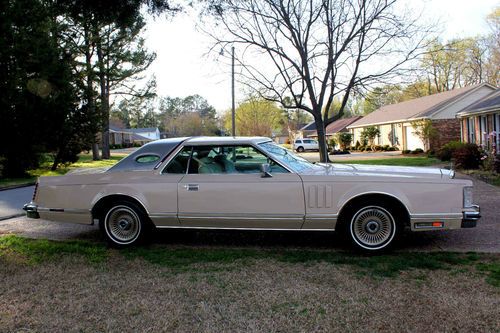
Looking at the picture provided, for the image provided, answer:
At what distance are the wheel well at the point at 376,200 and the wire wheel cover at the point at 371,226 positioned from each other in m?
0.10

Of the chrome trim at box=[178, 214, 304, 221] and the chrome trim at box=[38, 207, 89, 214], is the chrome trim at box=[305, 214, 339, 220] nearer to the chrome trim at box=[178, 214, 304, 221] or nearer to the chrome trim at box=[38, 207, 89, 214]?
the chrome trim at box=[178, 214, 304, 221]

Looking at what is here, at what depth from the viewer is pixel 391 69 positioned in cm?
2011

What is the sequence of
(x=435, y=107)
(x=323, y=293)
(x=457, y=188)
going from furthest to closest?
(x=435, y=107) < (x=457, y=188) < (x=323, y=293)

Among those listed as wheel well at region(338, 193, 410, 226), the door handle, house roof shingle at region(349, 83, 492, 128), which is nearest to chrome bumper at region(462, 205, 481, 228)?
wheel well at region(338, 193, 410, 226)

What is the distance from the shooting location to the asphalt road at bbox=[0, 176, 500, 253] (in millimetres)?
5723

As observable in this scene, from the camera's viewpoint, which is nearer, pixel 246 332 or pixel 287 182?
pixel 246 332

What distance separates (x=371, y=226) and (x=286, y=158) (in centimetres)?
140

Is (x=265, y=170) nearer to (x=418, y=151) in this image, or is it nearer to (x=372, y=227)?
(x=372, y=227)

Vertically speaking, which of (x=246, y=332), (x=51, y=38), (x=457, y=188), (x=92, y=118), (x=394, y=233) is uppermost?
(x=51, y=38)

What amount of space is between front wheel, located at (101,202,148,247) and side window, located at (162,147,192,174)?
0.68 metres

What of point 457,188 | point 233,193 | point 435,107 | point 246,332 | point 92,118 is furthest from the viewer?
point 435,107

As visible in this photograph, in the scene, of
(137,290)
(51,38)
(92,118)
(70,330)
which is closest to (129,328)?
(70,330)

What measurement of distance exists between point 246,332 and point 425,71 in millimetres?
19039

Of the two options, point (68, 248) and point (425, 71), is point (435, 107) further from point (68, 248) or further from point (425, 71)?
point (68, 248)
